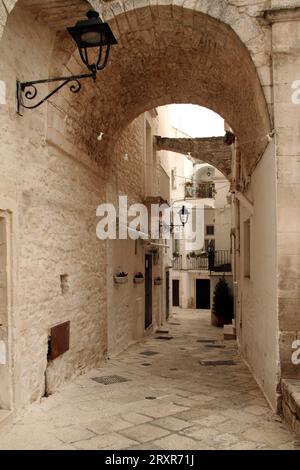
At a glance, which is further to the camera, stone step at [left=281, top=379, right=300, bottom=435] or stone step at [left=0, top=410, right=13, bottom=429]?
stone step at [left=0, top=410, right=13, bottom=429]

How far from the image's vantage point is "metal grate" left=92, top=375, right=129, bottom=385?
20.9 feet

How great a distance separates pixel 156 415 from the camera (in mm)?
4746

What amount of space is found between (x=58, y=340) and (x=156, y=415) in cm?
159

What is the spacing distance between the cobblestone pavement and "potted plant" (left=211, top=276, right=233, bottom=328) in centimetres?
845

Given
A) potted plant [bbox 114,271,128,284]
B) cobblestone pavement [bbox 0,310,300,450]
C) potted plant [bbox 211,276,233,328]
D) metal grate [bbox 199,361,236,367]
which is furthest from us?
potted plant [bbox 211,276,233,328]

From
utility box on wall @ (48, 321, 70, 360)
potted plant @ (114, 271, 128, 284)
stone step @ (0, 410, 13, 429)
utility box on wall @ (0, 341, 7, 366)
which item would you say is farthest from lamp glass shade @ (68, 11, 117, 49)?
potted plant @ (114, 271, 128, 284)

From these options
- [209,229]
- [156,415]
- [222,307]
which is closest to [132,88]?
[156,415]

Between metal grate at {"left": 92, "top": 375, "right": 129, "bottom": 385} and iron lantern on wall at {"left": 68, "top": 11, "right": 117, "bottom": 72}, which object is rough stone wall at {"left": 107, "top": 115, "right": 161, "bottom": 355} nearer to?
metal grate at {"left": 92, "top": 375, "right": 129, "bottom": 385}

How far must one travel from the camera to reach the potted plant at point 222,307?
15.9m

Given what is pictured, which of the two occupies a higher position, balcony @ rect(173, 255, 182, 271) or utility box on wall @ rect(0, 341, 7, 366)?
balcony @ rect(173, 255, 182, 271)

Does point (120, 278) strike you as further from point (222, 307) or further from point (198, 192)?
point (198, 192)

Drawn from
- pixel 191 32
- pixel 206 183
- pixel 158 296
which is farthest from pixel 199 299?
pixel 191 32
